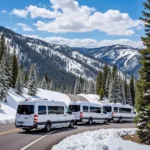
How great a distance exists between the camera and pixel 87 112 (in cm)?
3706

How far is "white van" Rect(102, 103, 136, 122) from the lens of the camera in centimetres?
4697

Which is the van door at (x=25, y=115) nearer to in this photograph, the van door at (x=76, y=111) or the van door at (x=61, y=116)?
the van door at (x=61, y=116)

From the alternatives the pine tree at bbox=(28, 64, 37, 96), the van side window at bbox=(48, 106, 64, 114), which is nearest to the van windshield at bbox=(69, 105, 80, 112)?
the van side window at bbox=(48, 106, 64, 114)

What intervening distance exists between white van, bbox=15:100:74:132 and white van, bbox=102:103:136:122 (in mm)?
20949

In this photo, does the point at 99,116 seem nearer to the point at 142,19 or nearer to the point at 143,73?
the point at 143,73

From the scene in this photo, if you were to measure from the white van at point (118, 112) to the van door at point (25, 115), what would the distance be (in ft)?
79.2

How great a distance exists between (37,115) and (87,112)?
45.9 ft

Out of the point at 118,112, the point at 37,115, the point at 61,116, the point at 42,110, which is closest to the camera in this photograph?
the point at 37,115

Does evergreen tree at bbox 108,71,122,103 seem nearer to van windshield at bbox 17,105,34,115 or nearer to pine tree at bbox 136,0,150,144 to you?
pine tree at bbox 136,0,150,144

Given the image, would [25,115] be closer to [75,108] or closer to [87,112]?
[75,108]

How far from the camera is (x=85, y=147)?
1381 centimetres

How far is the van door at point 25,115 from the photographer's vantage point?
23.6 meters

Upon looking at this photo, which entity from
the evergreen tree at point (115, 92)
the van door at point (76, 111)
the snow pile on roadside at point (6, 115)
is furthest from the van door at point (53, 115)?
Answer: the evergreen tree at point (115, 92)

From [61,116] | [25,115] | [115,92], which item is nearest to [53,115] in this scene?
[61,116]
